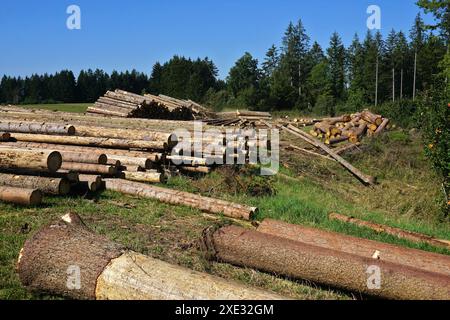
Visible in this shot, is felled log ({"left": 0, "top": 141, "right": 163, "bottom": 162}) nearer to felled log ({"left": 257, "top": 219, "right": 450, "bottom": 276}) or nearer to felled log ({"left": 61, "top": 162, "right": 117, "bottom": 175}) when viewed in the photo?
felled log ({"left": 61, "top": 162, "right": 117, "bottom": 175})

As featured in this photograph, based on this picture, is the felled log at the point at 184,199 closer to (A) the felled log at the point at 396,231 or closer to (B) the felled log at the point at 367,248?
(B) the felled log at the point at 367,248

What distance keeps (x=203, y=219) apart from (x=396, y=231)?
339 cm

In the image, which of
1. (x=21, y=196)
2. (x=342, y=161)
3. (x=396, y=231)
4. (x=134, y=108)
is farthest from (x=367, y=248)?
(x=134, y=108)

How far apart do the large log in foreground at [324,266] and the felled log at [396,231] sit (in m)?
2.87

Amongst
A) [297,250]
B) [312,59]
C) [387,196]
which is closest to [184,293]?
[297,250]

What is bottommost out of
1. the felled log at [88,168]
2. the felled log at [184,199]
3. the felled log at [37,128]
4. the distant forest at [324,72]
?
the felled log at [184,199]

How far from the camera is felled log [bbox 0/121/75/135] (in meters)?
11.3

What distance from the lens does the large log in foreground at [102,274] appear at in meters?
3.94

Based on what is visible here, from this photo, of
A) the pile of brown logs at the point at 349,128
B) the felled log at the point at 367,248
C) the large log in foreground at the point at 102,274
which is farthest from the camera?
the pile of brown logs at the point at 349,128

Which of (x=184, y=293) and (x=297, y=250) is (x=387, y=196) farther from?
(x=184, y=293)

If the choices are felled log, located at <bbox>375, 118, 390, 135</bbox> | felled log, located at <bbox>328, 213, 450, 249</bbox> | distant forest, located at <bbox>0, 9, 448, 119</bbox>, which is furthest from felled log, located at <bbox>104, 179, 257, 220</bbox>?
distant forest, located at <bbox>0, 9, 448, 119</bbox>

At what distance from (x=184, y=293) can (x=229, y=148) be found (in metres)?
8.51

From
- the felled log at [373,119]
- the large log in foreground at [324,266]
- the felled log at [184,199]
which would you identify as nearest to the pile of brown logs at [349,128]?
the felled log at [373,119]

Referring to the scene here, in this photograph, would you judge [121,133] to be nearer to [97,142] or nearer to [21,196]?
[97,142]
